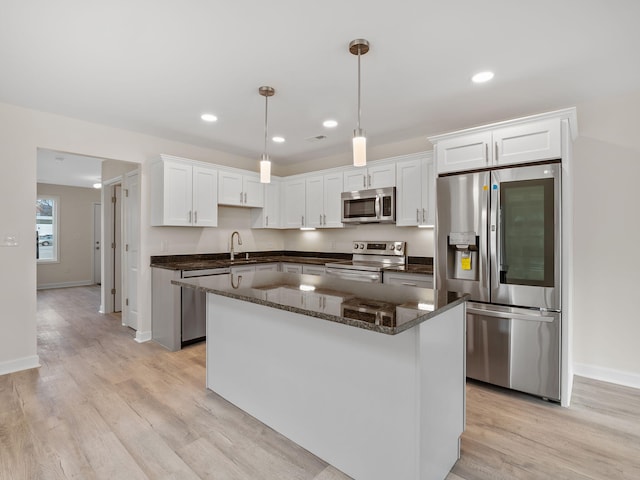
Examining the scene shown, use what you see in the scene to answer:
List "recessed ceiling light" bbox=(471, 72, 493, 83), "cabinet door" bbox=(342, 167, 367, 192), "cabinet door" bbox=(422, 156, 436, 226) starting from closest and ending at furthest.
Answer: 1. "recessed ceiling light" bbox=(471, 72, 493, 83)
2. "cabinet door" bbox=(422, 156, 436, 226)
3. "cabinet door" bbox=(342, 167, 367, 192)

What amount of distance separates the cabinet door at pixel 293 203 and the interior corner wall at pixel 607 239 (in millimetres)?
3403

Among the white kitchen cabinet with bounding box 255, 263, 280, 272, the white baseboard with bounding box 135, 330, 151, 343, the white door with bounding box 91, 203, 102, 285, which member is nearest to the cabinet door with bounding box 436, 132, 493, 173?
the white kitchen cabinet with bounding box 255, 263, 280, 272

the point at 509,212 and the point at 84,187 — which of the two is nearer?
the point at 509,212

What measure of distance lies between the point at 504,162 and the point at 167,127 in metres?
3.62

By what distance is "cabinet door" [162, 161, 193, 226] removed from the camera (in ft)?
13.4

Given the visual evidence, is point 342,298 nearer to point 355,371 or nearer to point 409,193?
point 355,371

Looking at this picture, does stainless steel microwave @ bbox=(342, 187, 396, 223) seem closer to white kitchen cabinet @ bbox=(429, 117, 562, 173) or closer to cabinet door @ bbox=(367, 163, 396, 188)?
cabinet door @ bbox=(367, 163, 396, 188)

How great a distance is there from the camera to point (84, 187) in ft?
28.0

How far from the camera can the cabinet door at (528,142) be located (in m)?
2.68

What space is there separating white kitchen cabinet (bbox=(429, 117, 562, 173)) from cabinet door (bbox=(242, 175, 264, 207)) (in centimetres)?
281

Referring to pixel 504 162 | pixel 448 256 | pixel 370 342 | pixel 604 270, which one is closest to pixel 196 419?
pixel 370 342

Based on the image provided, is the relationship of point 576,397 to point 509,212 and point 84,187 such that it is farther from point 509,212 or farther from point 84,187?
point 84,187

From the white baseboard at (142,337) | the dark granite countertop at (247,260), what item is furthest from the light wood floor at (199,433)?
the dark granite countertop at (247,260)

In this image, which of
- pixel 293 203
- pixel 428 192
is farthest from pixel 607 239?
pixel 293 203
